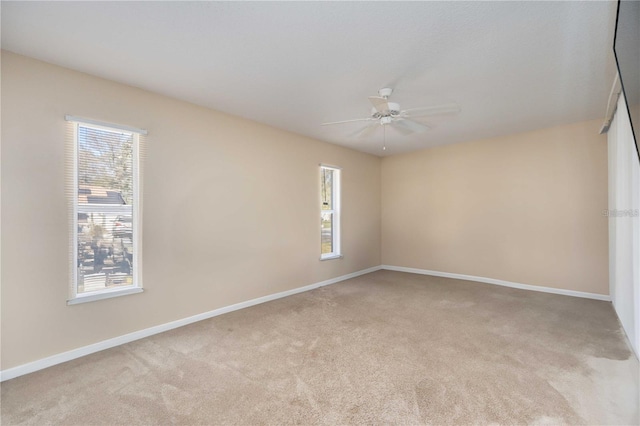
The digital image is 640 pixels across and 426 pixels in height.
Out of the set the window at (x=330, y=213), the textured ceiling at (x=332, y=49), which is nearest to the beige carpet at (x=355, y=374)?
the window at (x=330, y=213)

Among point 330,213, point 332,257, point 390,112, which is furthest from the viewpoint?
point 330,213

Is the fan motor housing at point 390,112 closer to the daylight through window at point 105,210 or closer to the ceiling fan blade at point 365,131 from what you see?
the ceiling fan blade at point 365,131

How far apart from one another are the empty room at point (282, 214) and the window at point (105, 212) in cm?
2

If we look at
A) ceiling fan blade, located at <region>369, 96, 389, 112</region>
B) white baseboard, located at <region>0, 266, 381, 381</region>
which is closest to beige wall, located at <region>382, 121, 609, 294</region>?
white baseboard, located at <region>0, 266, 381, 381</region>

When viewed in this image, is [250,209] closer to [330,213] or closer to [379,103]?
[330,213]

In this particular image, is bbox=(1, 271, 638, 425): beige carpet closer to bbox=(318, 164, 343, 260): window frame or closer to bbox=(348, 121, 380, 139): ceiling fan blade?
bbox=(318, 164, 343, 260): window frame

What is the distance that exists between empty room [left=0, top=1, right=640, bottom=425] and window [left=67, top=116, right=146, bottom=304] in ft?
0.06

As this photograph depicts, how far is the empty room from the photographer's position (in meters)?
1.98

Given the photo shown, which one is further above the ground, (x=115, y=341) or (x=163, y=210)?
(x=163, y=210)

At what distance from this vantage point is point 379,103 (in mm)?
2758

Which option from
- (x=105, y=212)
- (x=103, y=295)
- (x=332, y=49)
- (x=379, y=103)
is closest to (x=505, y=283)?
(x=379, y=103)

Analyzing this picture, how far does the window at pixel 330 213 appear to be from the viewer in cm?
540

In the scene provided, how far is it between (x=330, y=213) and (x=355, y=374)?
3.40 m

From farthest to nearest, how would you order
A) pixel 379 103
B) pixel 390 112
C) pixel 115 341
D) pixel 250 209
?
pixel 250 209 → pixel 390 112 → pixel 115 341 → pixel 379 103
